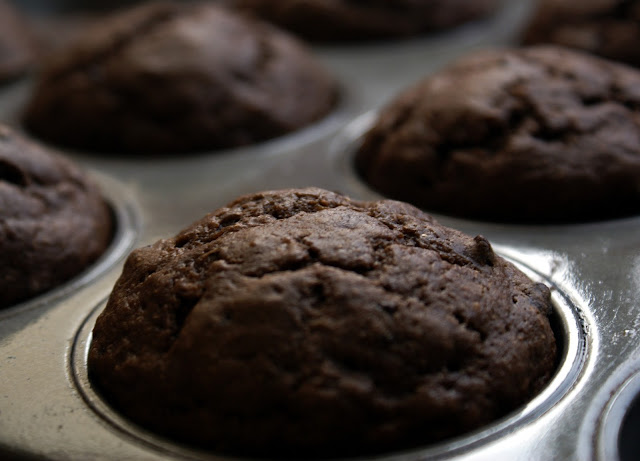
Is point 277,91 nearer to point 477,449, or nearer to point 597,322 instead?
point 597,322

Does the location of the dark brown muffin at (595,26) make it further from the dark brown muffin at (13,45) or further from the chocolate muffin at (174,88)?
the dark brown muffin at (13,45)

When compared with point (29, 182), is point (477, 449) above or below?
above

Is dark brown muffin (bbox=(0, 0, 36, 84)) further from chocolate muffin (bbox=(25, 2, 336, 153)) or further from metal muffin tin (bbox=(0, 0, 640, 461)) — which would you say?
metal muffin tin (bbox=(0, 0, 640, 461))

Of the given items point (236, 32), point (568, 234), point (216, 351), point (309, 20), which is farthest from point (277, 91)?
point (216, 351)

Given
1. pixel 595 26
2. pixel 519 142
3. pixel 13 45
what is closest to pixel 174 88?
pixel 519 142

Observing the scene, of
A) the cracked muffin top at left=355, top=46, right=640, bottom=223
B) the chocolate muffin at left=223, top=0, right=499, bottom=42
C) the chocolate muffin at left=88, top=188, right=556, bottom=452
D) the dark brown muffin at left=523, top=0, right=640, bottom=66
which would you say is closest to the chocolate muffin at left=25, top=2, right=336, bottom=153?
the cracked muffin top at left=355, top=46, right=640, bottom=223

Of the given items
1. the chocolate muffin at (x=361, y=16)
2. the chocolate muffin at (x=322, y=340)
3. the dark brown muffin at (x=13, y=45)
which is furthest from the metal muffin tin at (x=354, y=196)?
the dark brown muffin at (x=13, y=45)

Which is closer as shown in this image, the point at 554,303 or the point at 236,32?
the point at 554,303
